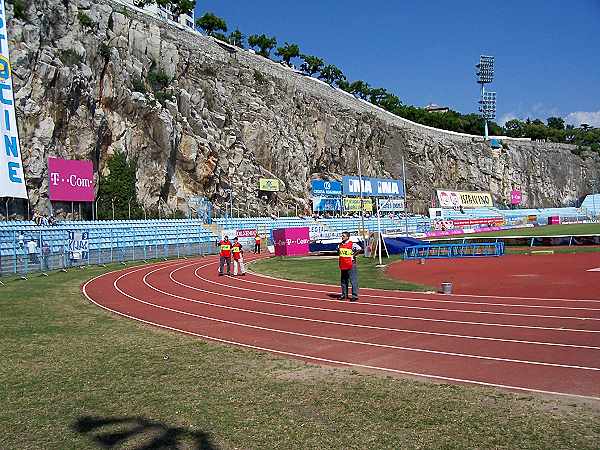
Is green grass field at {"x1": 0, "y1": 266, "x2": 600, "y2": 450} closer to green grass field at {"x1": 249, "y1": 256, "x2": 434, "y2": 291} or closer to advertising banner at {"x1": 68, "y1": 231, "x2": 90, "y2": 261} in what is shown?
green grass field at {"x1": 249, "y1": 256, "x2": 434, "y2": 291}

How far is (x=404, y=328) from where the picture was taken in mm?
10562

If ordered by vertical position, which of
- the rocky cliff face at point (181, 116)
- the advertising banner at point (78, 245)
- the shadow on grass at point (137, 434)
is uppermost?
the rocky cliff face at point (181, 116)

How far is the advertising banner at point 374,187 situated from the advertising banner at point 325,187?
4.62 feet

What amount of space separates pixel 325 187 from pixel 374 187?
1141 cm

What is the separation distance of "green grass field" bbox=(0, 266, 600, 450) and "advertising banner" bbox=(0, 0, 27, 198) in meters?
21.5

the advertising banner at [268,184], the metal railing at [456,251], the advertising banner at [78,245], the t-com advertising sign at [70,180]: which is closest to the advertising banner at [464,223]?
the advertising banner at [268,184]

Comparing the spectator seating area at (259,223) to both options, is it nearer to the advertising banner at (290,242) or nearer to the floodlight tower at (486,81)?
the advertising banner at (290,242)

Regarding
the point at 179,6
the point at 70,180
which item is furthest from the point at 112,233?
the point at 179,6

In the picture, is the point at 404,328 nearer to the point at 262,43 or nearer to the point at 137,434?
the point at 137,434

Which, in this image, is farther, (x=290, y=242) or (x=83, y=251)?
(x=290, y=242)

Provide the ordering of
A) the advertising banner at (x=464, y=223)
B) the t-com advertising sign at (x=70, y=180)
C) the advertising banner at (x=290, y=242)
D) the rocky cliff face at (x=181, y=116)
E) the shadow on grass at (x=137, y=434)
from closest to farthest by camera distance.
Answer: the shadow on grass at (x=137, y=434) → the advertising banner at (x=290, y=242) → the t-com advertising sign at (x=70, y=180) → the rocky cliff face at (x=181, y=116) → the advertising banner at (x=464, y=223)

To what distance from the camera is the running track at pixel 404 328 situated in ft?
24.4

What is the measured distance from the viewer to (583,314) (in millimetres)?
11445

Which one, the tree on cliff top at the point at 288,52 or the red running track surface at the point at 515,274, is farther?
the tree on cliff top at the point at 288,52
